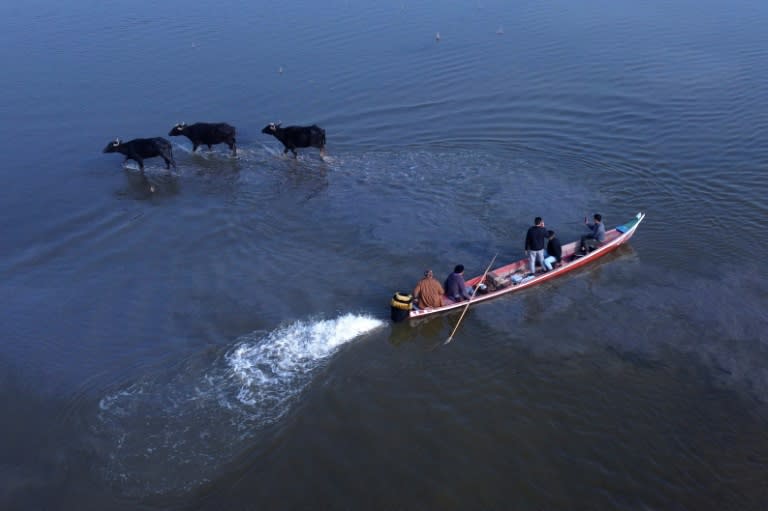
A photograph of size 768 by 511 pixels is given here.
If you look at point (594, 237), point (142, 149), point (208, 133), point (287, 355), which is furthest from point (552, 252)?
point (142, 149)

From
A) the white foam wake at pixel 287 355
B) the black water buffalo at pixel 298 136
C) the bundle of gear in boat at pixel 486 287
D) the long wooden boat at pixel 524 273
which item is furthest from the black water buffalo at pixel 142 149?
the long wooden boat at pixel 524 273

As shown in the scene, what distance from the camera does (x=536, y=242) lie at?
48.9 ft

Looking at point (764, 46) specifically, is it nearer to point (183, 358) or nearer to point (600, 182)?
point (600, 182)

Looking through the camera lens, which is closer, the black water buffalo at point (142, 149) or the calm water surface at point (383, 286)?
the calm water surface at point (383, 286)

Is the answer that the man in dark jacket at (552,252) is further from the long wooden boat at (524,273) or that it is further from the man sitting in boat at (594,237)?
the man sitting in boat at (594,237)

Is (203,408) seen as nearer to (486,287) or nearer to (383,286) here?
(383,286)

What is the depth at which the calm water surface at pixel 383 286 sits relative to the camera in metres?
10.5

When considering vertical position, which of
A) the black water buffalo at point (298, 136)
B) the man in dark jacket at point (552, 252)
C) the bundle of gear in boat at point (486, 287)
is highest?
the black water buffalo at point (298, 136)

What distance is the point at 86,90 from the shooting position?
28000 mm

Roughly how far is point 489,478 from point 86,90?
26042 mm

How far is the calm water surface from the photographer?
10500 mm

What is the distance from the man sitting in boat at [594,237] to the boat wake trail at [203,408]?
6.47 m

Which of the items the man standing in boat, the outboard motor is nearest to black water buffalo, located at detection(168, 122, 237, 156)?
the outboard motor

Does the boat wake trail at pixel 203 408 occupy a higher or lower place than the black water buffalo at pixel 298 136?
lower
